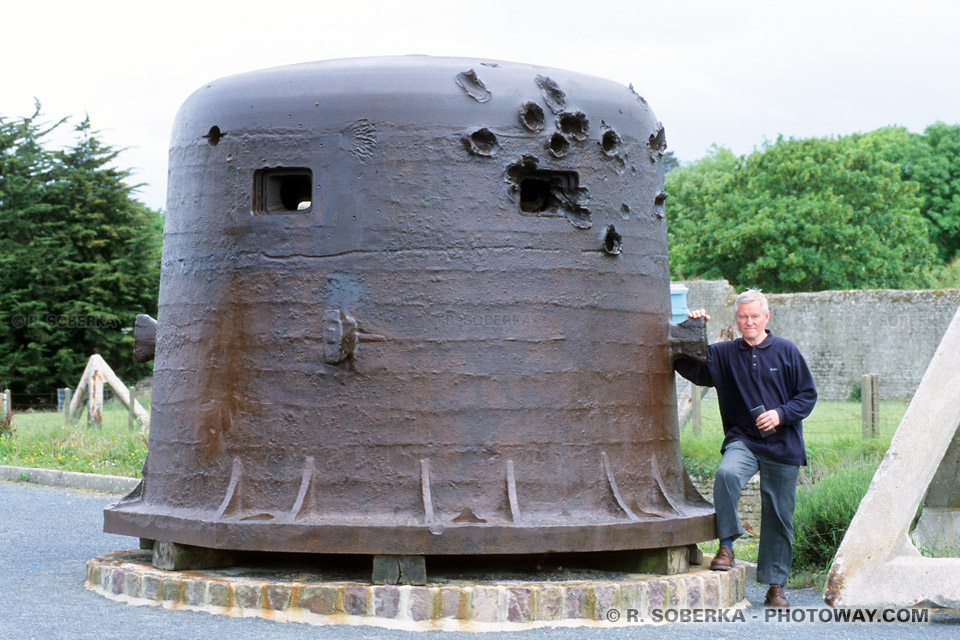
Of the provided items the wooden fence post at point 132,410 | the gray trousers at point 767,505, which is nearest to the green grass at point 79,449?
the wooden fence post at point 132,410

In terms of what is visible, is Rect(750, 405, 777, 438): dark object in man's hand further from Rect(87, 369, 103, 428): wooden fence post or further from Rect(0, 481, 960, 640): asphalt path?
Rect(87, 369, 103, 428): wooden fence post

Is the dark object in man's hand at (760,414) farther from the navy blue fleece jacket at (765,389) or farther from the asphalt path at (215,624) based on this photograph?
the asphalt path at (215,624)

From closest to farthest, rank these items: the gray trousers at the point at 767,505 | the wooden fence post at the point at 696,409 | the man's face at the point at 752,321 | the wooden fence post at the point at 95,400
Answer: the gray trousers at the point at 767,505 → the man's face at the point at 752,321 → the wooden fence post at the point at 696,409 → the wooden fence post at the point at 95,400

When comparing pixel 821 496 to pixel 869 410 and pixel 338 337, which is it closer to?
pixel 338 337

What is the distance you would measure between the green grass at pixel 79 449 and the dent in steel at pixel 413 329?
7979 mm

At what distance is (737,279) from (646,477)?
34.9 m

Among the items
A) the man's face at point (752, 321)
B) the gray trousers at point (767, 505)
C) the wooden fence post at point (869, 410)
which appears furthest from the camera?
the wooden fence post at point (869, 410)

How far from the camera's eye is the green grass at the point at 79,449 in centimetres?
1450

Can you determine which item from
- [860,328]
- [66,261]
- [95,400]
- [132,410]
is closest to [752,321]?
[132,410]

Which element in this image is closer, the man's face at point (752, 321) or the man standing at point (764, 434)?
the man standing at point (764, 434)

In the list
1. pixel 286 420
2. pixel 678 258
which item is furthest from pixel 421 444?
pixel 678 258

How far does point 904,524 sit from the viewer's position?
6164 millimetres

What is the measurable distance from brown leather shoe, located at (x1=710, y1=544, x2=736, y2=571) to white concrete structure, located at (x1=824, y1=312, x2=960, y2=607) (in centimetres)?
56

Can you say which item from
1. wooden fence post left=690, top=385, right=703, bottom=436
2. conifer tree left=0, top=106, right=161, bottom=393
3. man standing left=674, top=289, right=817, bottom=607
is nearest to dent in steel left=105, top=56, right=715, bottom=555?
man standing left=674, top=289, right=817, bottom=607
